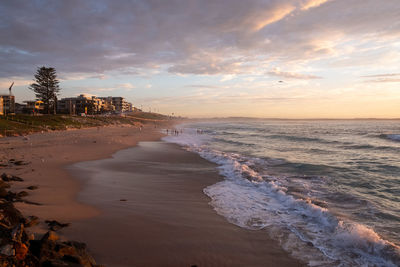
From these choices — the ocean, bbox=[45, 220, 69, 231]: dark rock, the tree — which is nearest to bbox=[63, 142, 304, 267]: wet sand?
bbox=[45, 220, 69, 231]: dark rock

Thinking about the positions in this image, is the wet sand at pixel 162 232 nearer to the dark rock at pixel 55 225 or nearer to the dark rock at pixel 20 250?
the dark rock at pixel 55 225

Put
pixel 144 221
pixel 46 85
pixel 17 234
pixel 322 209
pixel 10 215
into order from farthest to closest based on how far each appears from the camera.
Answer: pixel 46 85, pixel 322 209, pixel 144 221, pixel 10 215, pixel 17 234

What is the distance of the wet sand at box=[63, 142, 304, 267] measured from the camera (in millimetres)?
4395

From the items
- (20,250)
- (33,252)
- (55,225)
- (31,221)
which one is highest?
(20,250)

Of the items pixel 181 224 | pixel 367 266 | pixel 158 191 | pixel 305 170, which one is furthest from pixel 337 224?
pixel 305 170

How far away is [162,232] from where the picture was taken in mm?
5363

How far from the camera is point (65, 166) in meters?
12.7

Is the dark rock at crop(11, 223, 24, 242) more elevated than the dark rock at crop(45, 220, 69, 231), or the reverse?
the dark rock at crop(11, 223, 24, 242)

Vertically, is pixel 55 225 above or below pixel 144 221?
above

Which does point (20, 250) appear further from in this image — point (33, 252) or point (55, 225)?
point (55, 225)

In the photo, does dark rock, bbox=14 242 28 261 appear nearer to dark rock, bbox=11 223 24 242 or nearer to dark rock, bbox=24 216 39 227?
dark rock, bbox=11 223 24 242

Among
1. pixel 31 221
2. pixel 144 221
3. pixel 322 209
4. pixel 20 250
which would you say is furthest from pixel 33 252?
pixel 322 209

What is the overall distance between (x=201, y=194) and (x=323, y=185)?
6299 mm

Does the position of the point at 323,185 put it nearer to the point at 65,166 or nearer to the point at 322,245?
the point at 322,245
